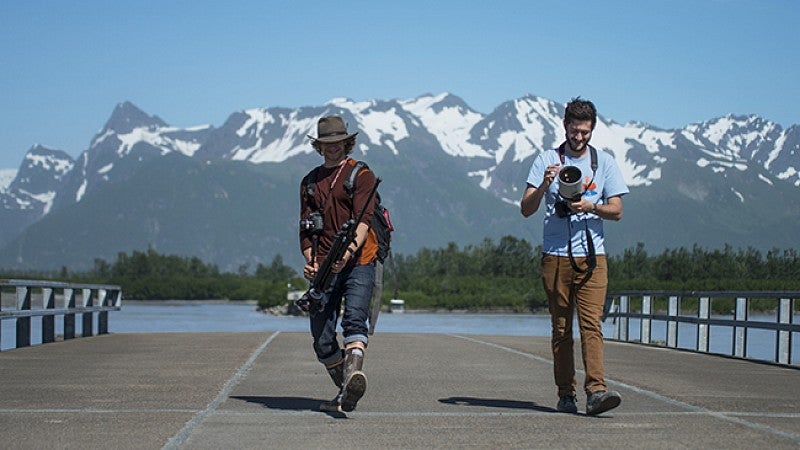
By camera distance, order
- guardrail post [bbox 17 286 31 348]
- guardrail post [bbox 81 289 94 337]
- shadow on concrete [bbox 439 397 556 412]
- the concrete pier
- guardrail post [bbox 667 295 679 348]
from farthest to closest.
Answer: guardrail post [bbox 81 289 94 337] → guardrail post [bbox 667 295 679 348] → guardrail post [bbox 17 286 31 348] → shadow on concrete [bbox 439 397 556 412] → the concrete pier

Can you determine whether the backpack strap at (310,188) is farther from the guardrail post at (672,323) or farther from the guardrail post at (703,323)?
the guardrail post at (672,323)

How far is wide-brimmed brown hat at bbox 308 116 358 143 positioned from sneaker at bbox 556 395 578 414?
2.47 m

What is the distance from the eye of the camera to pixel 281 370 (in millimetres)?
14695

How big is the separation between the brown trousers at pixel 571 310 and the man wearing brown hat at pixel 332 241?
4.38 ft

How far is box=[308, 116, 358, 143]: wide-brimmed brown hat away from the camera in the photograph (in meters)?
10.4

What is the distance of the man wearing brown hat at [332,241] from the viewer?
10.2 m

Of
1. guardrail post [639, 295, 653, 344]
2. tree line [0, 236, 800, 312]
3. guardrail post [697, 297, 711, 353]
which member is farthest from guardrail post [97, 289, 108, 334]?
tree line [0, 236, 800, 312]

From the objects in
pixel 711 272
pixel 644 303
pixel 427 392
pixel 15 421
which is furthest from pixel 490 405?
pixel 711 272

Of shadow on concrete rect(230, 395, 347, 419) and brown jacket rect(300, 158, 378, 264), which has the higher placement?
brown jacket rect(300, 158, 378, 264)

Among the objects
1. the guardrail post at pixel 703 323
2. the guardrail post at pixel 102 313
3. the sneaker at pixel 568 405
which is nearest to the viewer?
the sneaker at pixel 568 405

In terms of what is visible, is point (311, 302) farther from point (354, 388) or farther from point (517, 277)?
point (517, 277)

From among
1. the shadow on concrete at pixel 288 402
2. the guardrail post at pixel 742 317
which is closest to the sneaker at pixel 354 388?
the shadow on concrete at pixel 288 402

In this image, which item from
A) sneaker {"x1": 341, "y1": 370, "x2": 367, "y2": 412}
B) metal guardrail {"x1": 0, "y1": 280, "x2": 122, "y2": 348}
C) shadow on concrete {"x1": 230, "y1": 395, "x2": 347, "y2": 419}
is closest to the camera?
sneaker {"x1": 341, "y1": 370, "x2": 367, "y2": 412}

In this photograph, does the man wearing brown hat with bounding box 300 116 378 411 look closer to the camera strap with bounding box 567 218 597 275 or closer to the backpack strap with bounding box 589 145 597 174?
the camera strap with bounding box 567 218 597 275
